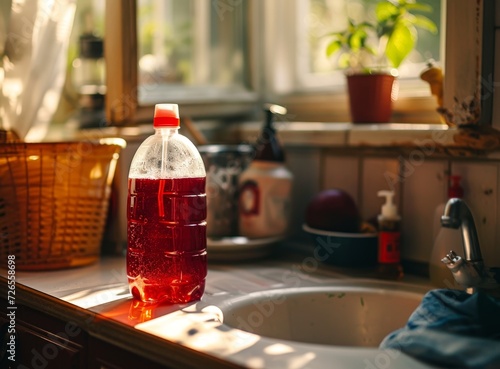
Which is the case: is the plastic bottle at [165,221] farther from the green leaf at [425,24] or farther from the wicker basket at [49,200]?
the green leaf at [425,24]

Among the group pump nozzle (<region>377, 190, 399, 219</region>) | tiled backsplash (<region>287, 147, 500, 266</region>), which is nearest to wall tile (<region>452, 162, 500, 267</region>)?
tiled backsplash (<region>287, 147, 500, 266</region>)

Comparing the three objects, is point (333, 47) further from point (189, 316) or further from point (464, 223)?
point (189, 316)

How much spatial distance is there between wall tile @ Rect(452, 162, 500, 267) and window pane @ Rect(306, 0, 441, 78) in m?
0.40

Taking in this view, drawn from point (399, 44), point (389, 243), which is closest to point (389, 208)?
point (389, 243)

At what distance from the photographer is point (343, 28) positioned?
6.10 ft

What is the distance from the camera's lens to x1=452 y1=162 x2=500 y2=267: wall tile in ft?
4.37

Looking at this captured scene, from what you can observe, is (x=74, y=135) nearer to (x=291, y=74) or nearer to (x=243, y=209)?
(x=243, y=209)

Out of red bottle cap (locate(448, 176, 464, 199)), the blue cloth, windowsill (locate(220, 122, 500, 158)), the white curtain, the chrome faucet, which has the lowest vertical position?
the blue cloth

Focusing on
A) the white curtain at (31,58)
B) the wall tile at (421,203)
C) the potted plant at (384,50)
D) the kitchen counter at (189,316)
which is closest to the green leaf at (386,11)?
the potted plant at (384,50)

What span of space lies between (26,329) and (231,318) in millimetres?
407

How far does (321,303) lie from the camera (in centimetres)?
135

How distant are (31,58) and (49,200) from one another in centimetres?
32

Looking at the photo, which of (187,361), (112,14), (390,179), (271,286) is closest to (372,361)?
(187,361)

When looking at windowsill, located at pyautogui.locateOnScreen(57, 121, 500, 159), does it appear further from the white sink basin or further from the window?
the white sink basin
